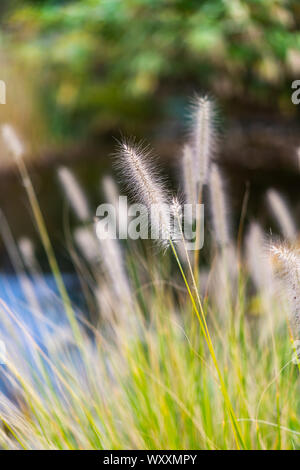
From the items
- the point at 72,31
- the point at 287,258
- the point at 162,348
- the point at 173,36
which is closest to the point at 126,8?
the point at 173,36

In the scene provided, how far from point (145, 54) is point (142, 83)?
25cm

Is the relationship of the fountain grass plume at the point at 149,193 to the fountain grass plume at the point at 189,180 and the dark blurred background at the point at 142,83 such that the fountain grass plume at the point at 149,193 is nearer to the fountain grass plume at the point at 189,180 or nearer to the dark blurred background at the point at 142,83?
the fountain grass plume at the point at 189,180

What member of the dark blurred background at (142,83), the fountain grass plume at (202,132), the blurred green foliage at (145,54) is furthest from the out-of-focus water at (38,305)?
the blurred green foliage at (145,54)

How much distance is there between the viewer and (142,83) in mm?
3080

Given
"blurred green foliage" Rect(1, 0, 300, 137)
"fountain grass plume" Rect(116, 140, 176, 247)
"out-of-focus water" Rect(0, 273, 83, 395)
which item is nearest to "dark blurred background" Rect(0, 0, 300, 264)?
"blurred green foliage" Rect(1, 0, 300, 137)

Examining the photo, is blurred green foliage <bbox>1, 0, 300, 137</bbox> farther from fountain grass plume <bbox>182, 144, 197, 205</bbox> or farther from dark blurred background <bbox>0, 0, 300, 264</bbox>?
fountain grass plume <bbox>182, 144, 197, 205</bbox>

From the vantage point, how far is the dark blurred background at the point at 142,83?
255cm

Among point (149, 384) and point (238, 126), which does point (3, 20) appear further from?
point (149, 384)

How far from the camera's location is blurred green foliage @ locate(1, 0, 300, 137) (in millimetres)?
2480

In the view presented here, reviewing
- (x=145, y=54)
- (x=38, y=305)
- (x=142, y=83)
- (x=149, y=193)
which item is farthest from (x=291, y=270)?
(x=142, y=83)

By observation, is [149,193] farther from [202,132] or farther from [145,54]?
[145,54]

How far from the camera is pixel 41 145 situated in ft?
12.4

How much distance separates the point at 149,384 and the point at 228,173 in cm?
249

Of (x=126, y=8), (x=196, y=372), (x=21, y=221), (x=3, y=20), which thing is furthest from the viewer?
(x=3, y=20)
